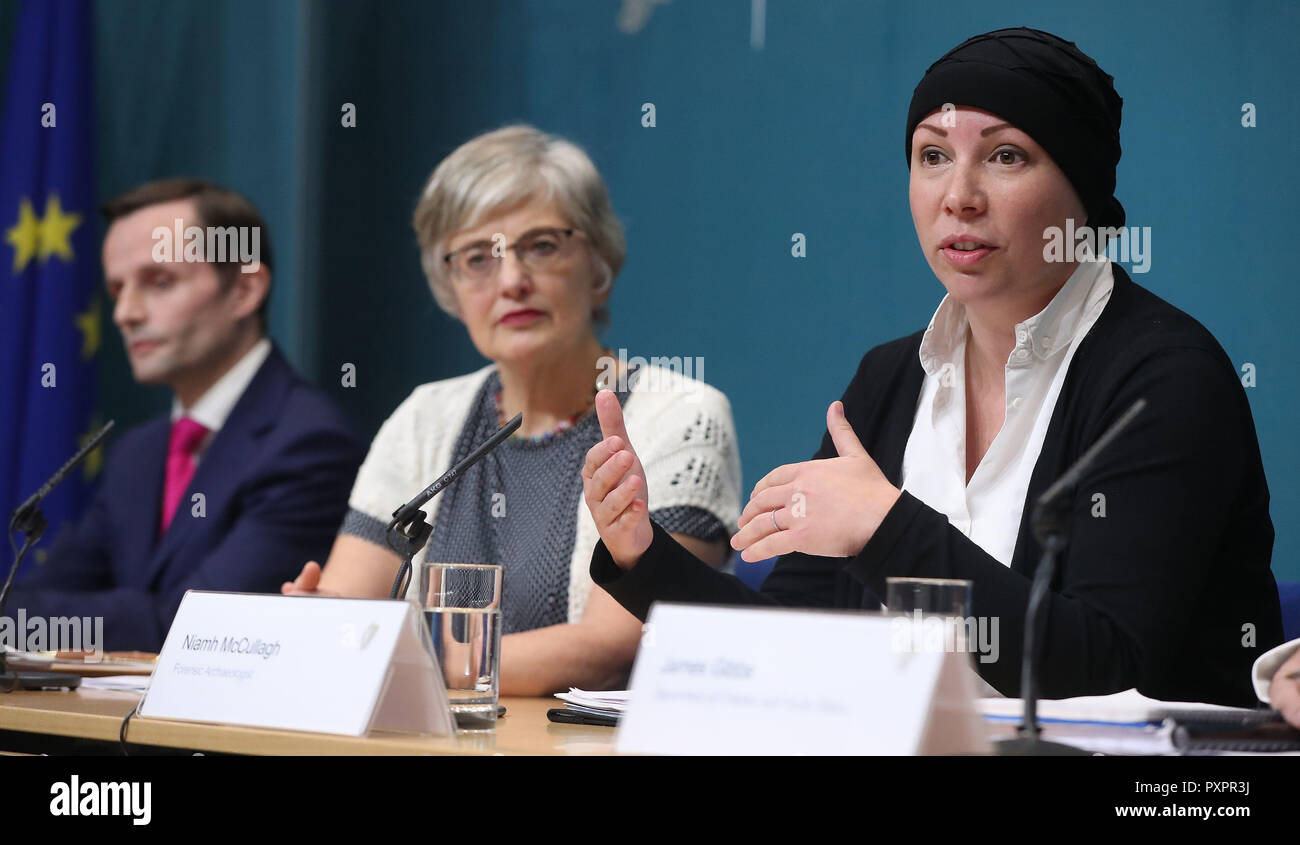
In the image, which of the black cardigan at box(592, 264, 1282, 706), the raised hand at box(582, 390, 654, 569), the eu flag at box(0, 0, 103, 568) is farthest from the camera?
the eu flag at box(0, 0, 103, 568)

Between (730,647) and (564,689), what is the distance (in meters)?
1.02

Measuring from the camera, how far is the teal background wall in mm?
2369

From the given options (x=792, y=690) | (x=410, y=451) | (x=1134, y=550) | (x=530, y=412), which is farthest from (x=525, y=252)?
(x=792, y=690)

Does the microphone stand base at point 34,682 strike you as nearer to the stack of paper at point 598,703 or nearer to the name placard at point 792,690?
the stack of paper at point 598,703

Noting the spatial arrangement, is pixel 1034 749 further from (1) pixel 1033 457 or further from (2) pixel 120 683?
(2) pixel 120 683

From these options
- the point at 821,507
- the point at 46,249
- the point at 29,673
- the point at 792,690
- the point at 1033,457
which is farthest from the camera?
the point at 46,249

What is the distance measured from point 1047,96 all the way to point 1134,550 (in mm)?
548

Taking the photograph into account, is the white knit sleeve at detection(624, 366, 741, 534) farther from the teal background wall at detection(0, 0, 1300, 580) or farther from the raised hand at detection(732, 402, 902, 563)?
the raised hand at detection(732, 402, 902, 563)

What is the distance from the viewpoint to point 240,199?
349 centimetres

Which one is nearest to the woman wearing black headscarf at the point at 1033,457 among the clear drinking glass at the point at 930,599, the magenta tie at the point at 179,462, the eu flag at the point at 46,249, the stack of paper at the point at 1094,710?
the stack of paper at the point at 1094,710

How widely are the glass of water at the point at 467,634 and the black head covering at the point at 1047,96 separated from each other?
817mm

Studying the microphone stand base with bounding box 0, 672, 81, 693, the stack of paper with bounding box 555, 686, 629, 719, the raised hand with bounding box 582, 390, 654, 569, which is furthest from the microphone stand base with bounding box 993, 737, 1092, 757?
the microphone stand base with bounding box 0, 672, 81, 693

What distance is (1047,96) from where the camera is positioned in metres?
1.61

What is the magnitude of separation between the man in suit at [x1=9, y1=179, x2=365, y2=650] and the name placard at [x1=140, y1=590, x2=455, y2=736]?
61.2 inches
